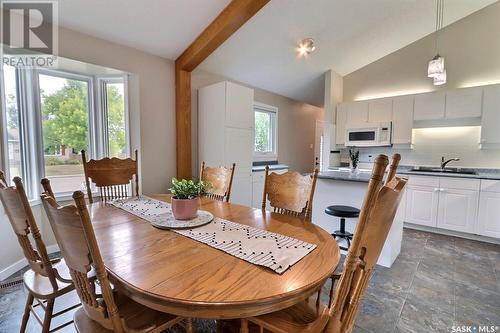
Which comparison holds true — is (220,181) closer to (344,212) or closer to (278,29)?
(344,212)

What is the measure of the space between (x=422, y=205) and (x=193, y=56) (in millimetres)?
3757

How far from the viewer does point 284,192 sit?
1.70 m

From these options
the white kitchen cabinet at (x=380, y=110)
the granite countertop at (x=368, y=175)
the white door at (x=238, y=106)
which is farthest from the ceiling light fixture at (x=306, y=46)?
the granite countertop at (x=368, y=175)

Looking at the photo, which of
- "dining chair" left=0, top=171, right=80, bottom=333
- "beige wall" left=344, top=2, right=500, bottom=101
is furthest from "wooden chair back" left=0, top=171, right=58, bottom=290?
"beige wall" left=344, top=2, right=500, bottom=101

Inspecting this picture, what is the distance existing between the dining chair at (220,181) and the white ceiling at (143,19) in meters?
1.63

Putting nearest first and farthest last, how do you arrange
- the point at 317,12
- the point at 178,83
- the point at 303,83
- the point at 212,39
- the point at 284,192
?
the point at 284,192, the point at 212,39, the point at 317,12, the point at 178,83, the point at 303,83

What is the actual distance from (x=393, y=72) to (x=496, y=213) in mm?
2670

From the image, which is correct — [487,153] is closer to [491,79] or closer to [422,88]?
[491,79]

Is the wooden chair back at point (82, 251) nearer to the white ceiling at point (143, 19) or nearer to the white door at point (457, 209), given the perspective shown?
the white ceiling at point (143, 19)

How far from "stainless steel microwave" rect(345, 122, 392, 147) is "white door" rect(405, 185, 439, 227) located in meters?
0.93

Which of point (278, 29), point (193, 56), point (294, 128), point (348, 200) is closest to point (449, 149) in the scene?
point (348, 200)

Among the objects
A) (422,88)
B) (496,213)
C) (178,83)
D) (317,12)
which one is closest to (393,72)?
(422,88)

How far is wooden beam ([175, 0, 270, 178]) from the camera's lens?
2.42 metres

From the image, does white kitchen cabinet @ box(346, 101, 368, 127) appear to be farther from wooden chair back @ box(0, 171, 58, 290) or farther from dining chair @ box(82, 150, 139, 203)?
wooden chair back @ box(0, 171, 58, 290)
